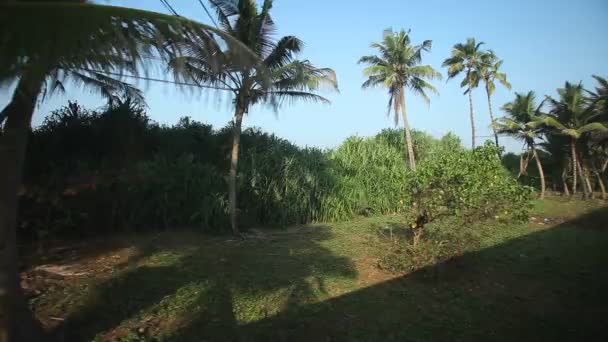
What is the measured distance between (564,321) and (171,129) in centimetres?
1213

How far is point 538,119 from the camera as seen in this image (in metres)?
17.6

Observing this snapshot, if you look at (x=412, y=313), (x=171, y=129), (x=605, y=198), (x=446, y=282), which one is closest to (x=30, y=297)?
(x=412, y=313)

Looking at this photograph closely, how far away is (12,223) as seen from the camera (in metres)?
2.73

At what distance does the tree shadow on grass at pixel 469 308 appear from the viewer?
3709 millimetres

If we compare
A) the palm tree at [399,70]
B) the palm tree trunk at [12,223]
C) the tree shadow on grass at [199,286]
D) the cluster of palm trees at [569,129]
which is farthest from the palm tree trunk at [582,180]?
the palm tree trunk at [12,223]

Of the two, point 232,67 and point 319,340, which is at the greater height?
point 232,67

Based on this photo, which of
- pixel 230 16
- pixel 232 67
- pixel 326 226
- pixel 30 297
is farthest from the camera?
pixel 326 226

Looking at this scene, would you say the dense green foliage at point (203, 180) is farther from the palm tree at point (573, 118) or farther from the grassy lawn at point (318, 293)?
the palm tree at point (573, 118)

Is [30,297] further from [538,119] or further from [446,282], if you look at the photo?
[538,119]

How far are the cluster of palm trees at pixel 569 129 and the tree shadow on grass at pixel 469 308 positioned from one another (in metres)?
14.0

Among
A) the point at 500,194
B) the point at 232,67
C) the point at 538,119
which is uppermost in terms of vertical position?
the point at 538,119

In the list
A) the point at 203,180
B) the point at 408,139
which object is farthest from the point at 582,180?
the point at 203,180

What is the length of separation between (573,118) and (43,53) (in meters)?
21.8

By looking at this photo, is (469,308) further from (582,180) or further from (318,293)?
(582,180)
